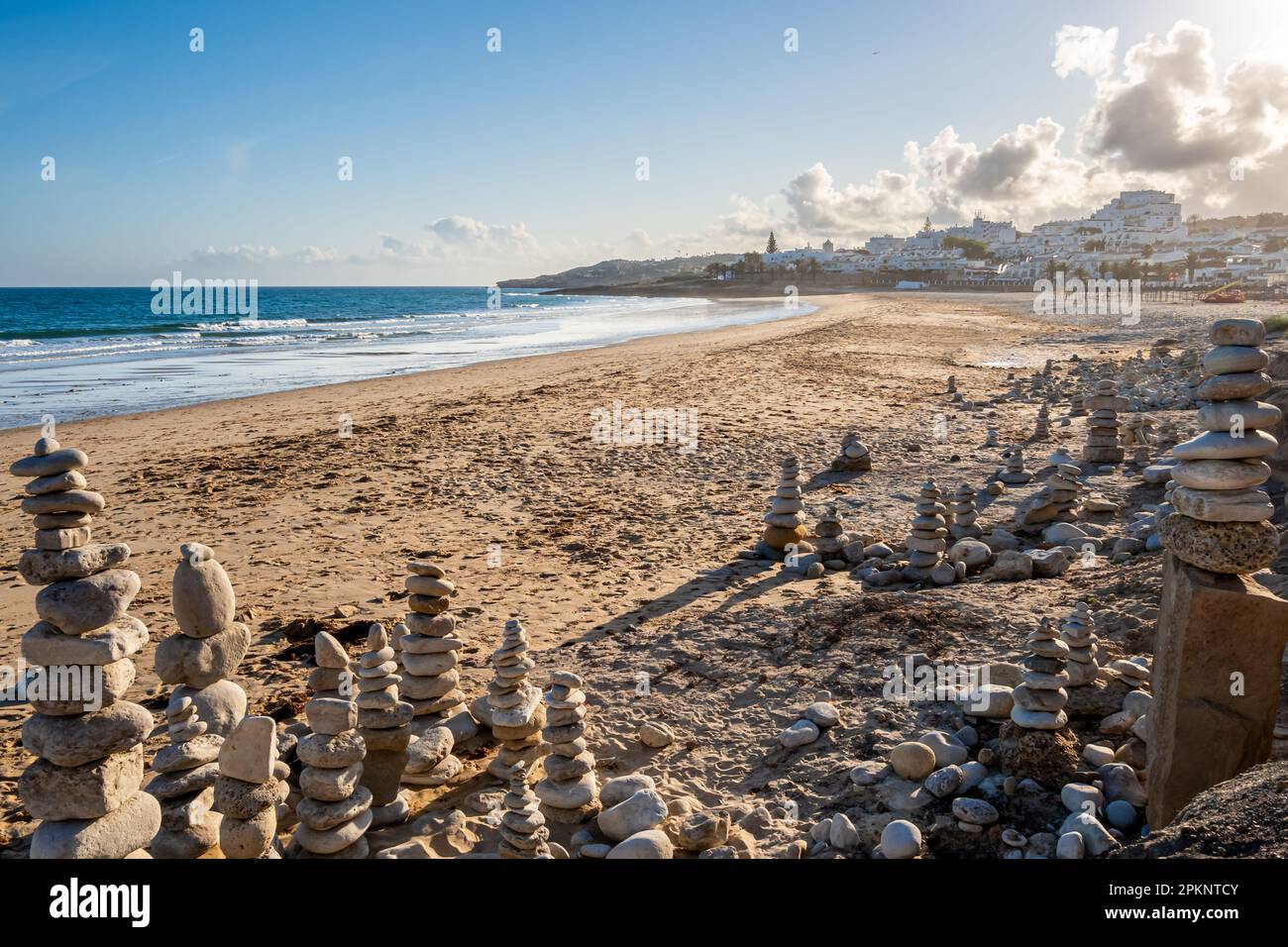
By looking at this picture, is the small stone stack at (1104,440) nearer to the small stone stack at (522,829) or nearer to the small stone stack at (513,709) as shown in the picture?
the small stone stack at (513,709)

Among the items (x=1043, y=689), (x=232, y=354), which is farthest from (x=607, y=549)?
(x=232, y=354)

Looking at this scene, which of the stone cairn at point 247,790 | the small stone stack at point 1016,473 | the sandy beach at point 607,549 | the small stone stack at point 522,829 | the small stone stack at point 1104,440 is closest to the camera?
the stone cairn at point 247,790

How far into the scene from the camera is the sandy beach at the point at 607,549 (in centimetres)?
559

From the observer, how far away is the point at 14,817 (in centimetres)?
458

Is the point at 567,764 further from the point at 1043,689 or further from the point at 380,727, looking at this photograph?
the point at 1043,689

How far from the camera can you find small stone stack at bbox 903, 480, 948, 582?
7.89 metres

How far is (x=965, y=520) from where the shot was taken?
8.92 m

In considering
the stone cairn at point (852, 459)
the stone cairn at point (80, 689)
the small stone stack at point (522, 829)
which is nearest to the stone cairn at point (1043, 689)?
the small stone stack at point (522, 829)

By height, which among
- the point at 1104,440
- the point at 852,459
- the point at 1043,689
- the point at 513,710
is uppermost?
the point at 1104,440

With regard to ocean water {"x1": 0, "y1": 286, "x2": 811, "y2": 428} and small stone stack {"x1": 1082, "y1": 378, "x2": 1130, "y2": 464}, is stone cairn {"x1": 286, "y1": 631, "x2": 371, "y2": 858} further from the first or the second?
ocean water {"x1": 0, "y1": 286, "x2": 811, "y2": 428}

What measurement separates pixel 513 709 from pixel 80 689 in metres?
2.47

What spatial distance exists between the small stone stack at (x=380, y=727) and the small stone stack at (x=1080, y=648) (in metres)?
3.99
